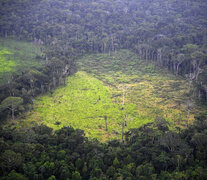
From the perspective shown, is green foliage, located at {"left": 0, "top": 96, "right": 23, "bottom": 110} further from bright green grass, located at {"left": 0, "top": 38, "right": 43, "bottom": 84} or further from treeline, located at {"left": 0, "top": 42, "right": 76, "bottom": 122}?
bright green grass, located at {"left": 0, "top": 38, "right": 43, "bottom": 84}

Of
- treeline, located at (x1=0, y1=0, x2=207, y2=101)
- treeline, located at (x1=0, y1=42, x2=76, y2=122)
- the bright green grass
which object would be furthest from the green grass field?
the bright green grass

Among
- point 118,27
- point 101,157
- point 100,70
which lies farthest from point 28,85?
point 118,27

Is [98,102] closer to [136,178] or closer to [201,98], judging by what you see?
[201,98]

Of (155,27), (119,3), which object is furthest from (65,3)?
(155,27)

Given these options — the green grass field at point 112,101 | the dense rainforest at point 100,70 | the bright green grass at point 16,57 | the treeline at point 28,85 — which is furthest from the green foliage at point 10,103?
the bright green grass at point 16,57

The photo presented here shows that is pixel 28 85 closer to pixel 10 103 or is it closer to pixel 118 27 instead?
pixel 10 103
